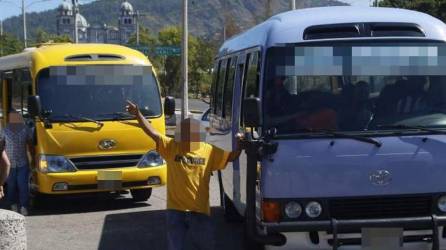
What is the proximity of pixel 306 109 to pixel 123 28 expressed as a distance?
146234mm

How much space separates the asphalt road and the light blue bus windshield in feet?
8.73

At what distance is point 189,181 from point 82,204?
19.3 feet

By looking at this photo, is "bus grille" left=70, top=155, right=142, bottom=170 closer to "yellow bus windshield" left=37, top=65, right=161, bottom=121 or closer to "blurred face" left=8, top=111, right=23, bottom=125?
"yellow bus windshield" left=37, top=65, right=161, bottom=121

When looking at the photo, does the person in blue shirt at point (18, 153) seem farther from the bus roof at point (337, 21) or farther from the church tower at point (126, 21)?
the church tower at point (126, 21)

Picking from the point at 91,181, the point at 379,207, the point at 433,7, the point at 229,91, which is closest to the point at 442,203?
the point at 379,207

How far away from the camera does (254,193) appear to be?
5.89 metres

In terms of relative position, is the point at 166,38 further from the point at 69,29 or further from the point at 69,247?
the point at 69,29

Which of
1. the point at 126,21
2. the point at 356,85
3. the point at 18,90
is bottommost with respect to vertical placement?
the point at 18,90

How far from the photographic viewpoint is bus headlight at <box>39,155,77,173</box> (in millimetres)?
10305

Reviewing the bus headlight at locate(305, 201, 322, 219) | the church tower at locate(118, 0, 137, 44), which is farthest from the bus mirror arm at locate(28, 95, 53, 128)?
the church tower at locate(118, 0, 137, 44)

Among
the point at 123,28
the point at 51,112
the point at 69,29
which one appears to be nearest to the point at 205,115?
the point at 51,112

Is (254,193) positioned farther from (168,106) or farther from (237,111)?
(168,106)

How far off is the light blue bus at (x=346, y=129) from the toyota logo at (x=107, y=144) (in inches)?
178

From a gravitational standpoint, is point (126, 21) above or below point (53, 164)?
above
